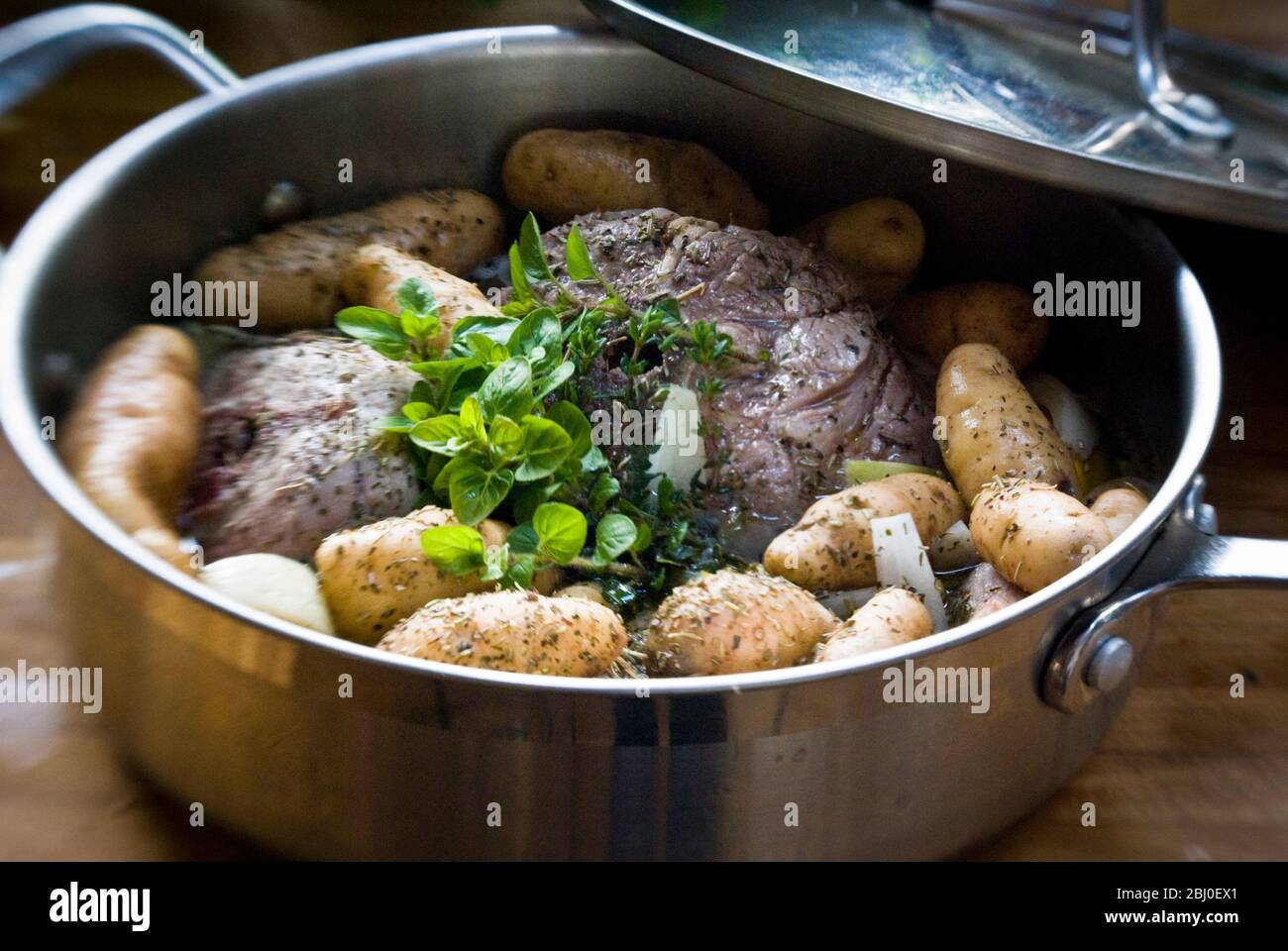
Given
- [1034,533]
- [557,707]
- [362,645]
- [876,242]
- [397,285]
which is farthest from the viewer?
[876,242]

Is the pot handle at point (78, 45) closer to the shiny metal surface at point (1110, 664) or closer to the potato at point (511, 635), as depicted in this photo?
the potato at point (511, 635)

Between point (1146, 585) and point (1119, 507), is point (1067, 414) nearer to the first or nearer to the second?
point (1119, 507)

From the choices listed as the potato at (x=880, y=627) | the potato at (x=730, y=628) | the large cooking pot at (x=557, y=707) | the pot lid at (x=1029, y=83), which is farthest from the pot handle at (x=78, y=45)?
the potato at (x=880, y=627)

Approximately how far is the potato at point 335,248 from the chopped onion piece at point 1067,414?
591mm

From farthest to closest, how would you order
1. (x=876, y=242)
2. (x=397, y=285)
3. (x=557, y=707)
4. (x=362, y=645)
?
1. (x=876, y=242)
2. (x=397, y=285)
3. (x=362, y=645)
4. (x=557, y=707)

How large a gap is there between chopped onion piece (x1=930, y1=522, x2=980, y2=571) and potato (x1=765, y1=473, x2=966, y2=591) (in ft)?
0.06

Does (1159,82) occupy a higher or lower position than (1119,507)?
higher

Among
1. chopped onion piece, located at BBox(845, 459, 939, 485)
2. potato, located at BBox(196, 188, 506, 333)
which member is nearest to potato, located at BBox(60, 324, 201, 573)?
potato, located at BBox(196, 188, 506, 333)

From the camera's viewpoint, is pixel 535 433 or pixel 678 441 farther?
pixel 678 441

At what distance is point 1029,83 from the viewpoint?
1.37 meters

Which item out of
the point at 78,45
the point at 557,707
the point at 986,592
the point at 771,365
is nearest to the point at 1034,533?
the point at 986,592

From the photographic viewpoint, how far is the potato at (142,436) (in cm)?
90

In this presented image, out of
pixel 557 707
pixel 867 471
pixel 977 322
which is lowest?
pixel 557 707

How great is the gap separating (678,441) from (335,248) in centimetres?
43
